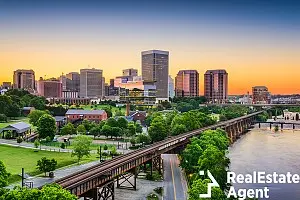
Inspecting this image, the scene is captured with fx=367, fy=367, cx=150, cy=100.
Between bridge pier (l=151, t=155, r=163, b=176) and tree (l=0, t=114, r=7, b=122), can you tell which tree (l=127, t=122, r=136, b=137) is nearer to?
bridge pier (l=151, t=155, r=163, b=176)

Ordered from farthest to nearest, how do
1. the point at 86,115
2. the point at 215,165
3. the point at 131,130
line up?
the point at 86,115
the point at 131,130
the point at 215,165

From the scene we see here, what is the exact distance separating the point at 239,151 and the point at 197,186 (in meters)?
51.2

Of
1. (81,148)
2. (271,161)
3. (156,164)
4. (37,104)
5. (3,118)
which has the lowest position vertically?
(271,161)

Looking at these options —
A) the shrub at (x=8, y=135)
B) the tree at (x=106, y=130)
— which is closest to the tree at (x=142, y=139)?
the tree at (x=106, y=130)

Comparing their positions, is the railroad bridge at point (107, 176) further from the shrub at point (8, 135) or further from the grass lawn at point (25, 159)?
the shrub at point (8, 135)

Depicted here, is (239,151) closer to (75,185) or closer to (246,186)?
(246,186)

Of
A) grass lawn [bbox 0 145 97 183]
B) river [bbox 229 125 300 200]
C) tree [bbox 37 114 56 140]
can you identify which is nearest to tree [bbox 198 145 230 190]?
river [bbox 229 125 300 200]

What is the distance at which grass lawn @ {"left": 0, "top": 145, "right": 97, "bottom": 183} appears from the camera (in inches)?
1884

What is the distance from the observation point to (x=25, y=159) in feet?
181

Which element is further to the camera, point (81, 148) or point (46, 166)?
point (81, 148)

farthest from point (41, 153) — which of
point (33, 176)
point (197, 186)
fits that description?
point (197, 186)

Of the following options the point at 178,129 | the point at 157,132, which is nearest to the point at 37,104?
the point at 157,132

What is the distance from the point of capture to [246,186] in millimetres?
47094

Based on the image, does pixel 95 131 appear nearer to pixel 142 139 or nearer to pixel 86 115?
pixel 142 139
